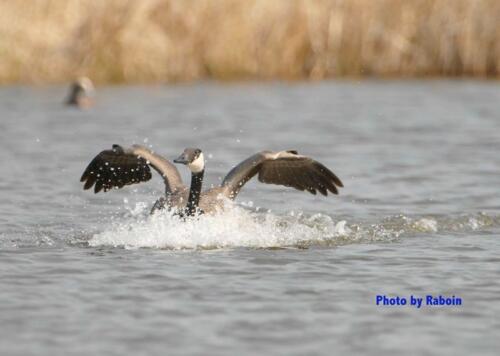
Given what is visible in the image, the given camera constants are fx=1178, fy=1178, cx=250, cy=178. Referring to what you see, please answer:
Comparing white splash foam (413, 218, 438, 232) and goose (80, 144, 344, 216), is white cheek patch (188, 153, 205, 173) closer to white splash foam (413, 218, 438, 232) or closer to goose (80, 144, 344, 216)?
goose (80, 144, 344, 216)

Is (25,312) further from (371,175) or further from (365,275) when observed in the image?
(371,175)

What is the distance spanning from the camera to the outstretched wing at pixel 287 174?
11.4 metres

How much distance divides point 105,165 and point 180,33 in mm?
14367

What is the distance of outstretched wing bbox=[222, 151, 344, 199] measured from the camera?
11.4m

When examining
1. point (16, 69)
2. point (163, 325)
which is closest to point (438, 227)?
point (163, 325)

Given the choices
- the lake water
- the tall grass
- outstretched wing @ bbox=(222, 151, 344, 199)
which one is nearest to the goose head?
outstretched wing @ bbox=(222, 151, 344, 199)

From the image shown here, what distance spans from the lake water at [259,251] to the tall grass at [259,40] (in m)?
4.04

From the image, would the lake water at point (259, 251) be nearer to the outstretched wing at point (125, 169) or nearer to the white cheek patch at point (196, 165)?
the outstretched wing at point (125, 169)

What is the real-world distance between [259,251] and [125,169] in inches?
83.0

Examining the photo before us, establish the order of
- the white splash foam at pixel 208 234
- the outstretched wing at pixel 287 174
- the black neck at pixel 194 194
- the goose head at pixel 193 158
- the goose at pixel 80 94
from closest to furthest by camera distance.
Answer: the white splash foam at pixel 208 234
the goose head at pixel 193 158
the black neck at pixel 194 194
the outstretched wing at pixel 287 174
the goose at pixel 80 94

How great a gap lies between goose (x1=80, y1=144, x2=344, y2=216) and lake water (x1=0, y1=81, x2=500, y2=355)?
26 cm

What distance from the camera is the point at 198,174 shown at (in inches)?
434

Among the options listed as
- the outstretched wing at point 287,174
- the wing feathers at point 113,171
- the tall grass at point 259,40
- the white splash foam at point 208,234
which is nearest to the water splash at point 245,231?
the white splash foam at point 208,234

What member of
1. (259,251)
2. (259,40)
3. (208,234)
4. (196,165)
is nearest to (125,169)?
(196,165)
